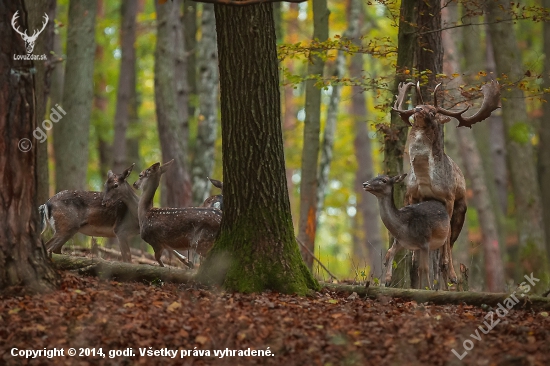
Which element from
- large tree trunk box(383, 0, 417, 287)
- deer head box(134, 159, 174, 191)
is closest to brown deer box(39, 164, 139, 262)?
deer head box(134, 159, 174, 191)

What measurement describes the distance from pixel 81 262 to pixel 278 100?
3034 millimetres

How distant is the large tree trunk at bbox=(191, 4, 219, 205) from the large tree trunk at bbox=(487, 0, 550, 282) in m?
6.26

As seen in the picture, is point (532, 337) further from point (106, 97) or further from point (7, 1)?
point (106, 97)

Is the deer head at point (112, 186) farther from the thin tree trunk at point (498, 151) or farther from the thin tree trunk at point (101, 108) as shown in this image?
the thin tree trunk at point (498, 151)

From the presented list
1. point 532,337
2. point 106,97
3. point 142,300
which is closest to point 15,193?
point 142,300

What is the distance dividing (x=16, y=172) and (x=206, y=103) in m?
10.8

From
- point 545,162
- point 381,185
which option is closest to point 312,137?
point 381,185

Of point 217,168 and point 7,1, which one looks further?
point 217,168

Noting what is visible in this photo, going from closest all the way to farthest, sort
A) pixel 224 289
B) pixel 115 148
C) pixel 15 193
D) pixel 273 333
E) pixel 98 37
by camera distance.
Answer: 1. pixel 273 333
2. pixel 15 193
3. pixel 224 289
4. pixel 115 148
5. pixel 98 37

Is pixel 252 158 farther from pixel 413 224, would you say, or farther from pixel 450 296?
pixel 413 224

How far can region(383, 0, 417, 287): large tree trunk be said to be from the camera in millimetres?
11789

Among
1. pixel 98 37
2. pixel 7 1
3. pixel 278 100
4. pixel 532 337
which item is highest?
pixel 98 37

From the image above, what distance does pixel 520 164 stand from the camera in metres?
18.5

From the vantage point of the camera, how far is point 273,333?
7.26 m
